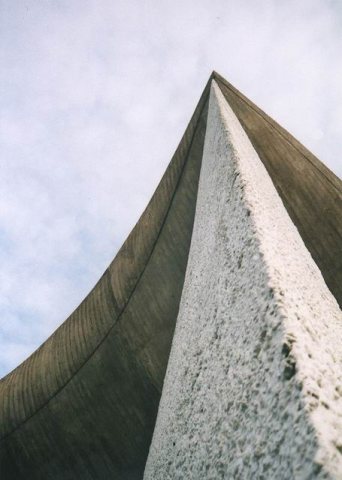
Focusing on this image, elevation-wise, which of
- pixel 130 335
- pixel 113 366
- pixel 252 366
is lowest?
pixel 252 366

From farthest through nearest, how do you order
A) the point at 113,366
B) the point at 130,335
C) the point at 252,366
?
the point at 113,366 < the point at 130,335 < the point at 252,366

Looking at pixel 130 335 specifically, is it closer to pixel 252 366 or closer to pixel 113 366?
pixel 113 366

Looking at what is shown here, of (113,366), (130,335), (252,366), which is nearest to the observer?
(252,366)

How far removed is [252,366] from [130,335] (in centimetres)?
344

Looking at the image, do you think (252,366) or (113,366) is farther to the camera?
(113,366)

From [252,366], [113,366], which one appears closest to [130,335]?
[113,366]

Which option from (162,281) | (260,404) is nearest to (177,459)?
(260,404)

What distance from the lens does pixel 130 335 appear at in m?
3.80

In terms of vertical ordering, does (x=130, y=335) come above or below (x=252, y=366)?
above

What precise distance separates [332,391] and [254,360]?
0.46 ft

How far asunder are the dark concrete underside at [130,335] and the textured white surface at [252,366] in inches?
95.0

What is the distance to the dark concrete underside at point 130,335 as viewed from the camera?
3.20 metres

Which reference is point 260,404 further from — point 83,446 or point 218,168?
point 83,446

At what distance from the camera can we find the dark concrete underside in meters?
3.20
